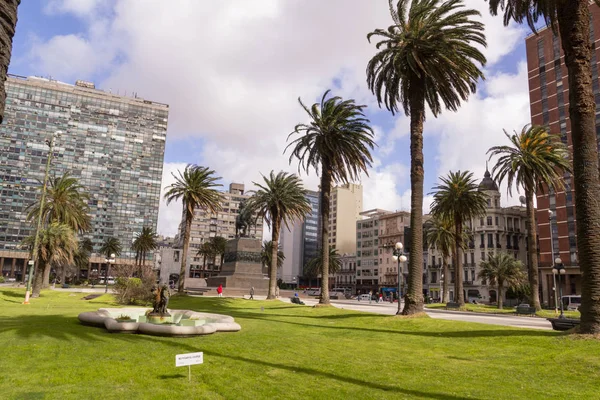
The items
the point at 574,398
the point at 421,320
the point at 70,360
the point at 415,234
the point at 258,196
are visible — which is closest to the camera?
the point at 574,398

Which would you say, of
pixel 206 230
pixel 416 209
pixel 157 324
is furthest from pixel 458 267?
pixel 206 230

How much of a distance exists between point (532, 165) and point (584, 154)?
2938cm

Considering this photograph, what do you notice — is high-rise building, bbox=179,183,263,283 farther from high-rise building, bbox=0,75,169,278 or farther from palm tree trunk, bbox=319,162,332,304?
palm tree trunk, bbox=319,162,332,304

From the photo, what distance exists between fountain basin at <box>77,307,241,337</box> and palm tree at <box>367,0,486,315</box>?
11263mm

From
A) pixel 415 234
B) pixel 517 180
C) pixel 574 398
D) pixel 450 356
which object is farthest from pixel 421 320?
pixel 517 180

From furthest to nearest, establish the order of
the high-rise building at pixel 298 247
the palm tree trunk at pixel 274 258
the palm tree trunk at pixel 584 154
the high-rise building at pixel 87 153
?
the high-rise building at pixel 298 247 < the high-rise building at pixel 87 153 < the palm tree trunk at pixel 274 258 < the palm tree trunk at pixel 584 154

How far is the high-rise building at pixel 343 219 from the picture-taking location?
17450 centimetres

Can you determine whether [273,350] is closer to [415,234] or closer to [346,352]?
[346,352]

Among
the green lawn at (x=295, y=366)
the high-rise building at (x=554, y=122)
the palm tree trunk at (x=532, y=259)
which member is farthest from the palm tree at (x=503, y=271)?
the green lawn at (x=295, y=366)

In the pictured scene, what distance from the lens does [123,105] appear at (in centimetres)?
15512

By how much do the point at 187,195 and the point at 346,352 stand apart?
41611mm

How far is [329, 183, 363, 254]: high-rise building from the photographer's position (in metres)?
174

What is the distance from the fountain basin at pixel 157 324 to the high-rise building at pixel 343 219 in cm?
15482

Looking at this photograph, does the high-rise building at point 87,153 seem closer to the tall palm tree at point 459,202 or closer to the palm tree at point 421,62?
the tall palm tree at point 459,202
